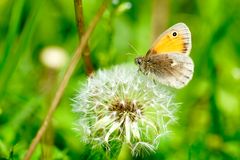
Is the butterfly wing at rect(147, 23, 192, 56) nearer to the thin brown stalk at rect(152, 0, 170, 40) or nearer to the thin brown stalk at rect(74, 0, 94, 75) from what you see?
the thin brown stalk at rect(74, 0, 94, 75)

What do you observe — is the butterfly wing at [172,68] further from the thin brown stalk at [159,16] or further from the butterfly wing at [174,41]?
the thin brown stalk at [159,16]

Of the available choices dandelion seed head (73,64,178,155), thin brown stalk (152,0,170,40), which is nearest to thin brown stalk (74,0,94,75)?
dandelion seed head (73,64,178,155)

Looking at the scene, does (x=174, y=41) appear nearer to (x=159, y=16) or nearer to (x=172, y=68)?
(x=172, y=68)

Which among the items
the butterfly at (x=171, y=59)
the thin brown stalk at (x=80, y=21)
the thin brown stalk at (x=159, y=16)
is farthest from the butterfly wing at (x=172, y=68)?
the thin brown stalk at (x=159, y=16)

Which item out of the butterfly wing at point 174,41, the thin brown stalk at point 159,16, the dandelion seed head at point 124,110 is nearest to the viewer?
the dandelion seed head at point 124,110

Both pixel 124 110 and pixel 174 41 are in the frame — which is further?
pixel 174 41

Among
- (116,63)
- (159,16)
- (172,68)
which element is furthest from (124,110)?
(159,16)
